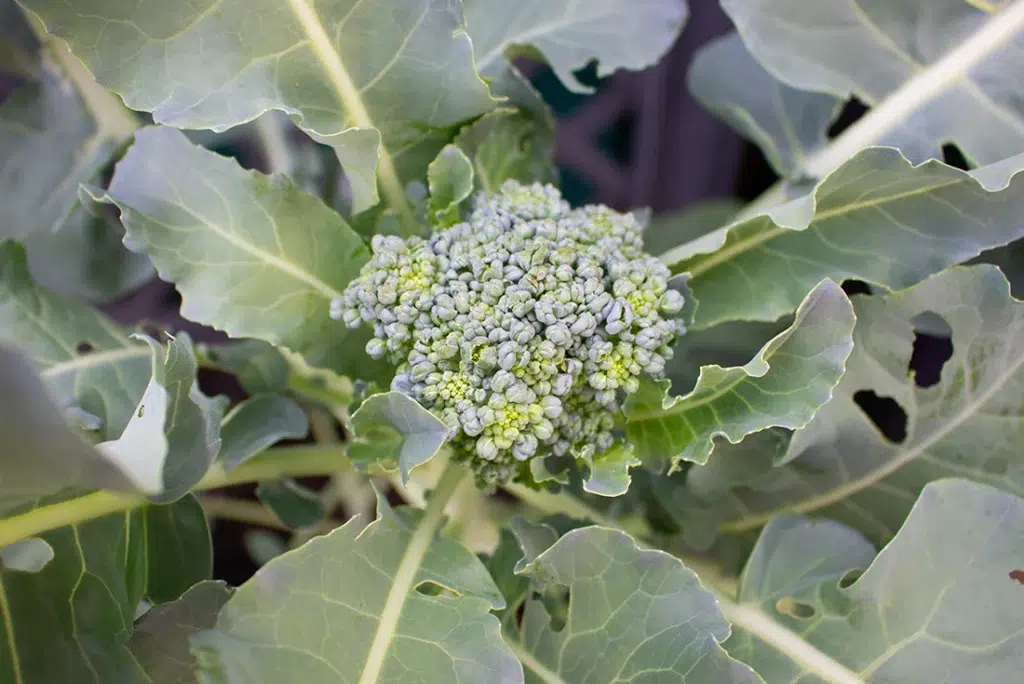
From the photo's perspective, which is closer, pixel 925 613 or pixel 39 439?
pixel 39 439

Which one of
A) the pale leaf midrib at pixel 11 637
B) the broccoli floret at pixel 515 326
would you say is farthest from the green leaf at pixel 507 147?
the pale leaf midrib at pixel 11 637

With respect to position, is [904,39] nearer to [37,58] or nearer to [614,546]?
[614,546]

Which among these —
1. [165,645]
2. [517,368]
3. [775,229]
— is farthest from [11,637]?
[775,229]

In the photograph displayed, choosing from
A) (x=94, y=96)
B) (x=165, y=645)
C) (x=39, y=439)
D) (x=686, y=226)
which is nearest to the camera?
(x=39, y=439)

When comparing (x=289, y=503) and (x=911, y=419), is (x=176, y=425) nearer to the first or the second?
(x=289, y=503)

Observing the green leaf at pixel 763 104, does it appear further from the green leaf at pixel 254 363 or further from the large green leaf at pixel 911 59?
the green leaf at pixel 254 363

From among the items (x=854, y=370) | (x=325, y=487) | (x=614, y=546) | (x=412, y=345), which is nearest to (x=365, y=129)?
(x=412, y=345)
